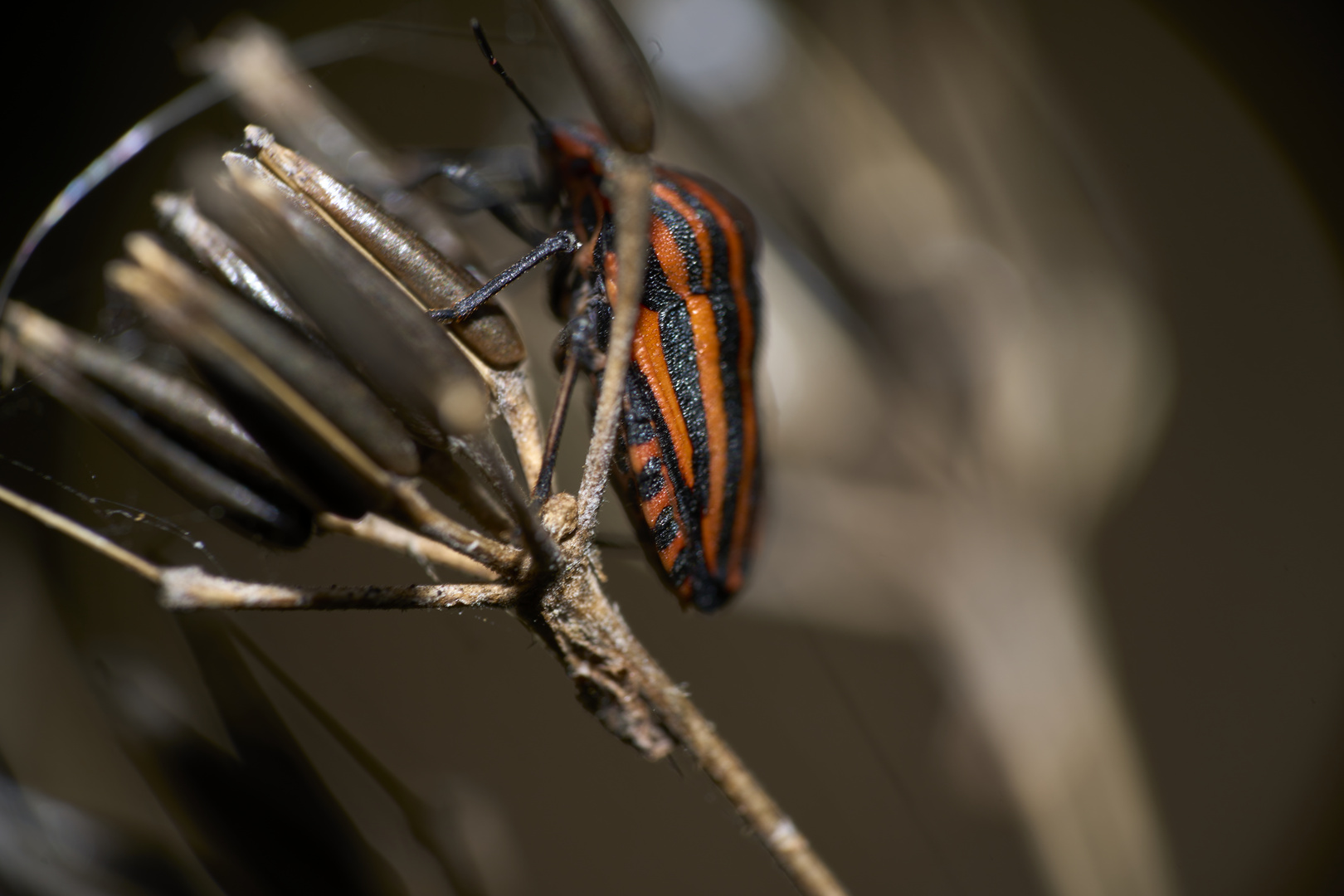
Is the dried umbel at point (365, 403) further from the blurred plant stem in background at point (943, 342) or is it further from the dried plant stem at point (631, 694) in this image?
the blurred plant stem in background at point (943, 342)

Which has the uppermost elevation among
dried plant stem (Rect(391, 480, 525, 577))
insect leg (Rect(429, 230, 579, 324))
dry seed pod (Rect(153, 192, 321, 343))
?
dry seed pod (Rect(153, 192, 321, 343))

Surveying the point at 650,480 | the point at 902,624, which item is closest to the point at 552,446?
the point at 650,480

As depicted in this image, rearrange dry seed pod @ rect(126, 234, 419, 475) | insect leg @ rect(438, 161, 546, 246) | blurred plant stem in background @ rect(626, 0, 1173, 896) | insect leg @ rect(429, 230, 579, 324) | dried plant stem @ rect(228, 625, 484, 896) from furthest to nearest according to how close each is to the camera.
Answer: blurred plant stem in background @ rect(626, 0, 1173, 896), dried plant stem @ rect(228, 625, 484, 896), insect leg @ rect(438, 161, 546, 246), insect leg @ rect(429, 230, 579, 324), dry seed pod @ rect(126, 234, 419, 475)

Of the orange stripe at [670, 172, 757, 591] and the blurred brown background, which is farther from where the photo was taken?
the blurred brown background

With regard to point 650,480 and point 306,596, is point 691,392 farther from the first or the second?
point 306,596

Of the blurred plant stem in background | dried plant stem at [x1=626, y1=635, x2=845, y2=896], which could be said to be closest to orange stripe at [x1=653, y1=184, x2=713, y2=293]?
dried plant stem at [x1=626, y1=635, x2=845, y2=896]

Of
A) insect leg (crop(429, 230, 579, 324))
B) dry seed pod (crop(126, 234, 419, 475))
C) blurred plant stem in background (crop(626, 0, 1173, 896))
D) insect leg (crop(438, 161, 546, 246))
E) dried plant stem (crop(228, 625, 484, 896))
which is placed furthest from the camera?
blurred plant stem in background (crop(626, 0, 1173, 896))

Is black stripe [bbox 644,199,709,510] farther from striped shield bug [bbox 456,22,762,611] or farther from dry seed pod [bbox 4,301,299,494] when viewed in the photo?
dry seed pod [bbox 4,301,299,494]

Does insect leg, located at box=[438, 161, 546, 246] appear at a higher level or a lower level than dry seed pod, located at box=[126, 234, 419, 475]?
higher
